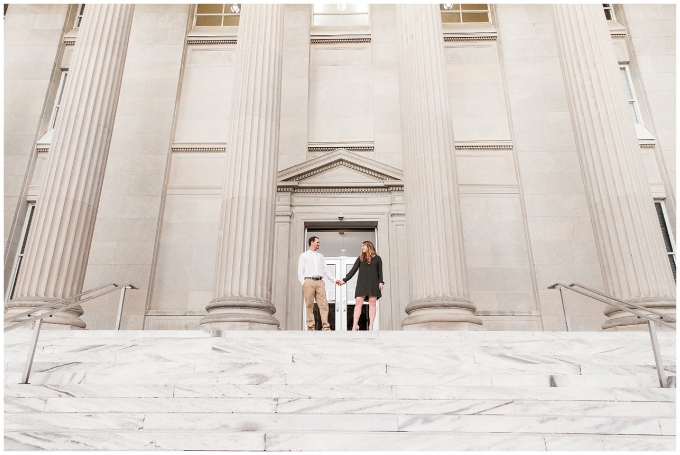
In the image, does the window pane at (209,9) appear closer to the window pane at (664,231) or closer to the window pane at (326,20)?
the window pane at (326,20)

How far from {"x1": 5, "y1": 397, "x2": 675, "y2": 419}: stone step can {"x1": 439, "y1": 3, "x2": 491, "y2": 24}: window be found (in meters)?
16.2

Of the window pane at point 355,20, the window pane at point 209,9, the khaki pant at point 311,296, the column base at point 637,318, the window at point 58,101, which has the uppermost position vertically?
the window pane at point 209,9

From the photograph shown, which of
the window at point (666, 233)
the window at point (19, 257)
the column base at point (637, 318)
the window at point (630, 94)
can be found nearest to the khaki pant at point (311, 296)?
the column base at point (637, 318)

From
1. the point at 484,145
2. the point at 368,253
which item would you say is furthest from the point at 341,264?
the point at 484,145

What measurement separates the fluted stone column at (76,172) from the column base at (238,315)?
123 inches

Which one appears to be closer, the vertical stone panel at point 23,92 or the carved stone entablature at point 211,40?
the vertical stone panel at point 23,92

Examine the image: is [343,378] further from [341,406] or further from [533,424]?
[533,424]

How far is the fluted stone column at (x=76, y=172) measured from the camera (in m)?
9.92

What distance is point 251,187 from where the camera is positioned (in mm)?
10383

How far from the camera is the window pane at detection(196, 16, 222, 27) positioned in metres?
18.2

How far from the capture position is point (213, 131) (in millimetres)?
16344

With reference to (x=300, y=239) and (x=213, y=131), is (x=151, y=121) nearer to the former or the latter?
(x=213, y=131)

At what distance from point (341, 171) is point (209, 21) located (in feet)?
27.8

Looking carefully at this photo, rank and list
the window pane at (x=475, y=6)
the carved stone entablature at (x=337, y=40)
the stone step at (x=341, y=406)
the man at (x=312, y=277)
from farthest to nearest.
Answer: the window pane at (x=475, y=6)
the carved stone entablature at (x=337, y=40)
the man at (x=312, y=277)
the stone step at (x=341, y=406)
